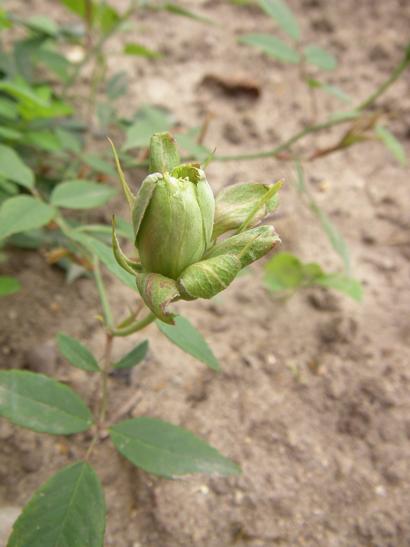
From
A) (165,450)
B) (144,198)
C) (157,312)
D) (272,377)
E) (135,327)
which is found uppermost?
(144,198)

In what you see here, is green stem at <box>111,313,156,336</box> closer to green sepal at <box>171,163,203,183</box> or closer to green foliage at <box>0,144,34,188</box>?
green sepal at <box>171,163,203,183</box>

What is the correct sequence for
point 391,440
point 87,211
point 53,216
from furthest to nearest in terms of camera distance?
point 87,211 → point 391,440 → point 53,216

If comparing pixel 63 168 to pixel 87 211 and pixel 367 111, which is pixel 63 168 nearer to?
pixel 87 211

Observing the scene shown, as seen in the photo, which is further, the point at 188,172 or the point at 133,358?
the point at 133,358

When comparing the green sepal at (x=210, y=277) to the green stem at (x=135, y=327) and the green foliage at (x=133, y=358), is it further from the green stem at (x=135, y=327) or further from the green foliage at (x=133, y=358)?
the green foliage at (x=133, y=358)

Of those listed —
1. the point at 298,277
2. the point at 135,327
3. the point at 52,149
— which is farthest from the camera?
the point at 298,277

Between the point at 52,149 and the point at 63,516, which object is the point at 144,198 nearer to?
the point at 63,516

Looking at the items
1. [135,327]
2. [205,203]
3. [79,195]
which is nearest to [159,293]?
[205,203]

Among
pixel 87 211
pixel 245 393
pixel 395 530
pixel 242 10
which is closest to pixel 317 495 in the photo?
pixel 395 530
